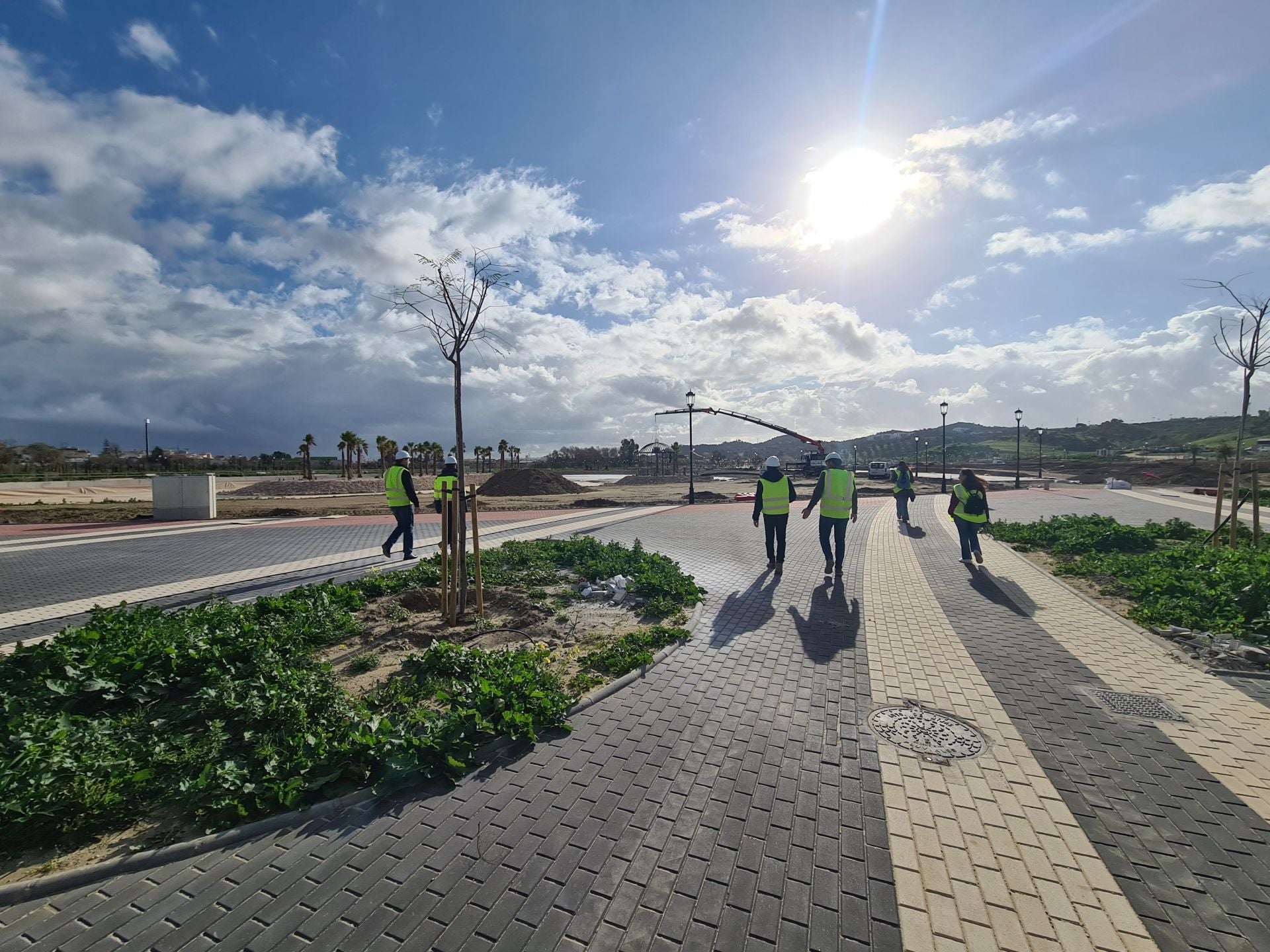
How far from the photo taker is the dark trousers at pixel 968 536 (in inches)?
378

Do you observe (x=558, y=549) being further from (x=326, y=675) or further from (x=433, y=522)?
(x=433, y=522)

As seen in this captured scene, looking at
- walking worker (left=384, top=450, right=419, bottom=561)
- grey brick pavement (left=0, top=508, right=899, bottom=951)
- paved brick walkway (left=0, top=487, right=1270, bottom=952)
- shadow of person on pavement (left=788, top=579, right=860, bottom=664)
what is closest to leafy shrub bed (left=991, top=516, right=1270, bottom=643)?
paved brick walkway (left=0, top=487, right=1270, bottom=952)

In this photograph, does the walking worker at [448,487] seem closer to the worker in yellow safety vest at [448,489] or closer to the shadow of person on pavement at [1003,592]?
the worker in yellow safety vest at [448,489]

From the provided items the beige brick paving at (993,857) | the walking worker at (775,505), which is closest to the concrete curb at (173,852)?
the beige brick paving at (993,857)

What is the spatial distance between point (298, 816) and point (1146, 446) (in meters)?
127

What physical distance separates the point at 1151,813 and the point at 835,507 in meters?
5.96

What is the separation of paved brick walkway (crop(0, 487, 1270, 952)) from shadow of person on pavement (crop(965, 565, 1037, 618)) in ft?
7.27

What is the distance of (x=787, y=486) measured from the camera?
878 centimetres

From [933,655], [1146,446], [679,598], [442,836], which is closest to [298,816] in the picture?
[442,836]

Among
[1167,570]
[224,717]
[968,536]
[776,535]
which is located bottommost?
[224,717]

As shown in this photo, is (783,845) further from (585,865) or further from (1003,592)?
(1003,592)

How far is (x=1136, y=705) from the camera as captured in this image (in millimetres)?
4270

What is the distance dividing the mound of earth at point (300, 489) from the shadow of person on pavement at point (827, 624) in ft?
116

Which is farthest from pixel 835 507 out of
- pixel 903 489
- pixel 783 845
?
pixel 903 489
